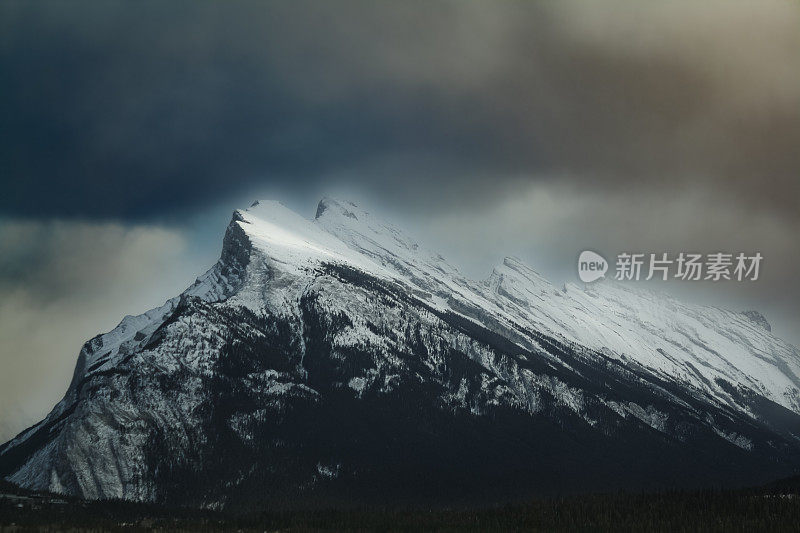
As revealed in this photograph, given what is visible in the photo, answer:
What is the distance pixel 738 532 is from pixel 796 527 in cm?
1449

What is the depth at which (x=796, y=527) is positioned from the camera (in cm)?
19488

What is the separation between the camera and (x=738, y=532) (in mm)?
199875
